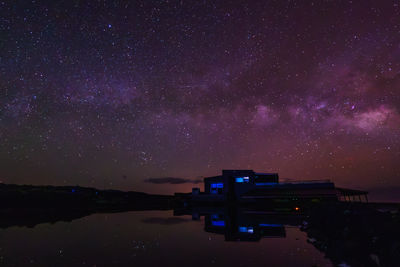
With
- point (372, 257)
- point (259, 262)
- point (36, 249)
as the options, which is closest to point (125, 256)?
point (36, 249)

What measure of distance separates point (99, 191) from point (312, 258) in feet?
419

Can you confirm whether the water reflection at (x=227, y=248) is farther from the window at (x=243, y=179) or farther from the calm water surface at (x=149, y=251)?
the window at (x=243, y=179)

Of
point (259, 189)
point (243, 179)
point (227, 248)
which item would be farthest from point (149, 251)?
point (243, 179)

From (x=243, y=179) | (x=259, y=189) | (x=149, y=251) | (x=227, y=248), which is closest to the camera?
(x=149, y=251)

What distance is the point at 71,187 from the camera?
113438 mm

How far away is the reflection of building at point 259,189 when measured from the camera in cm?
4263

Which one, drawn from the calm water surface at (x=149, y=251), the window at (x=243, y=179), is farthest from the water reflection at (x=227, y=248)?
the window at (x=243, y=179)

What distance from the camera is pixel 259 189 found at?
5431 centimetres

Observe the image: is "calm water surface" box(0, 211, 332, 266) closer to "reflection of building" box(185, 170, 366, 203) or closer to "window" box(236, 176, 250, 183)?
"reflection of building" box(185, 170, 366, 203)

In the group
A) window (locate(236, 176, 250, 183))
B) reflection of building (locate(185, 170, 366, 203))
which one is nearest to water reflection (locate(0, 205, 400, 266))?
reflection of building (locate(185, 170, 366, 203))

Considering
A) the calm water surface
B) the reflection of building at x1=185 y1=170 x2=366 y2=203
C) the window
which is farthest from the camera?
the window

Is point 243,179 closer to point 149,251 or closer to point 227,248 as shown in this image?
point 227,248

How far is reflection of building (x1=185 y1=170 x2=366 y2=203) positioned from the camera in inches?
1679

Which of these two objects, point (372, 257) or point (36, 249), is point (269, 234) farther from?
point (36, 249)
